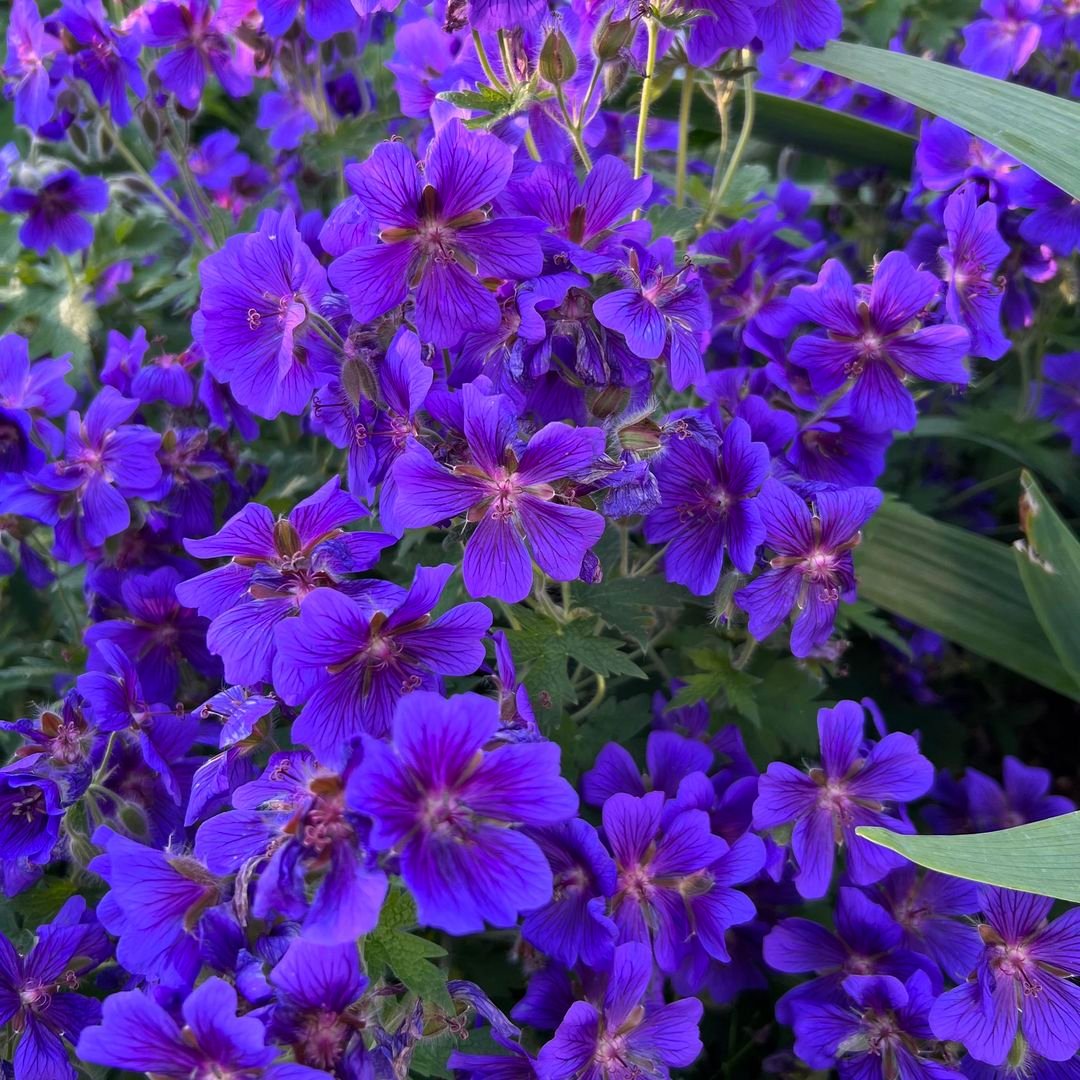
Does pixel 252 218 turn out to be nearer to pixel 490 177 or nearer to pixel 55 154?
pixel 55 154

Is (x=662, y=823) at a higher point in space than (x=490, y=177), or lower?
lower

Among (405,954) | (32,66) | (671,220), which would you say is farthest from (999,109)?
(32,66)

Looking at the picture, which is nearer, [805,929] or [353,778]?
[353,778]

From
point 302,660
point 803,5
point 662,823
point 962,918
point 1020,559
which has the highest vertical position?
point 803,5

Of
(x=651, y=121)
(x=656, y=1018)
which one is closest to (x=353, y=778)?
(x=656, y=1018)

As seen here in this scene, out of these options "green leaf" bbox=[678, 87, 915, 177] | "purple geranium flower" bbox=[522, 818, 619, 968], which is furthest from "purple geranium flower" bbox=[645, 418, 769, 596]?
"green leaf" bbox=[678, 87, 915, 177]

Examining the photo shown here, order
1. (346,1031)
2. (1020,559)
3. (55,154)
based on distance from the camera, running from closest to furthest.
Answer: (346,1031) < (1020,559) < (55,154)

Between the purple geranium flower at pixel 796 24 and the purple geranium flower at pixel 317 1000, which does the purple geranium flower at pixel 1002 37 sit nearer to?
the purple geranium flower at pixel 796 24
